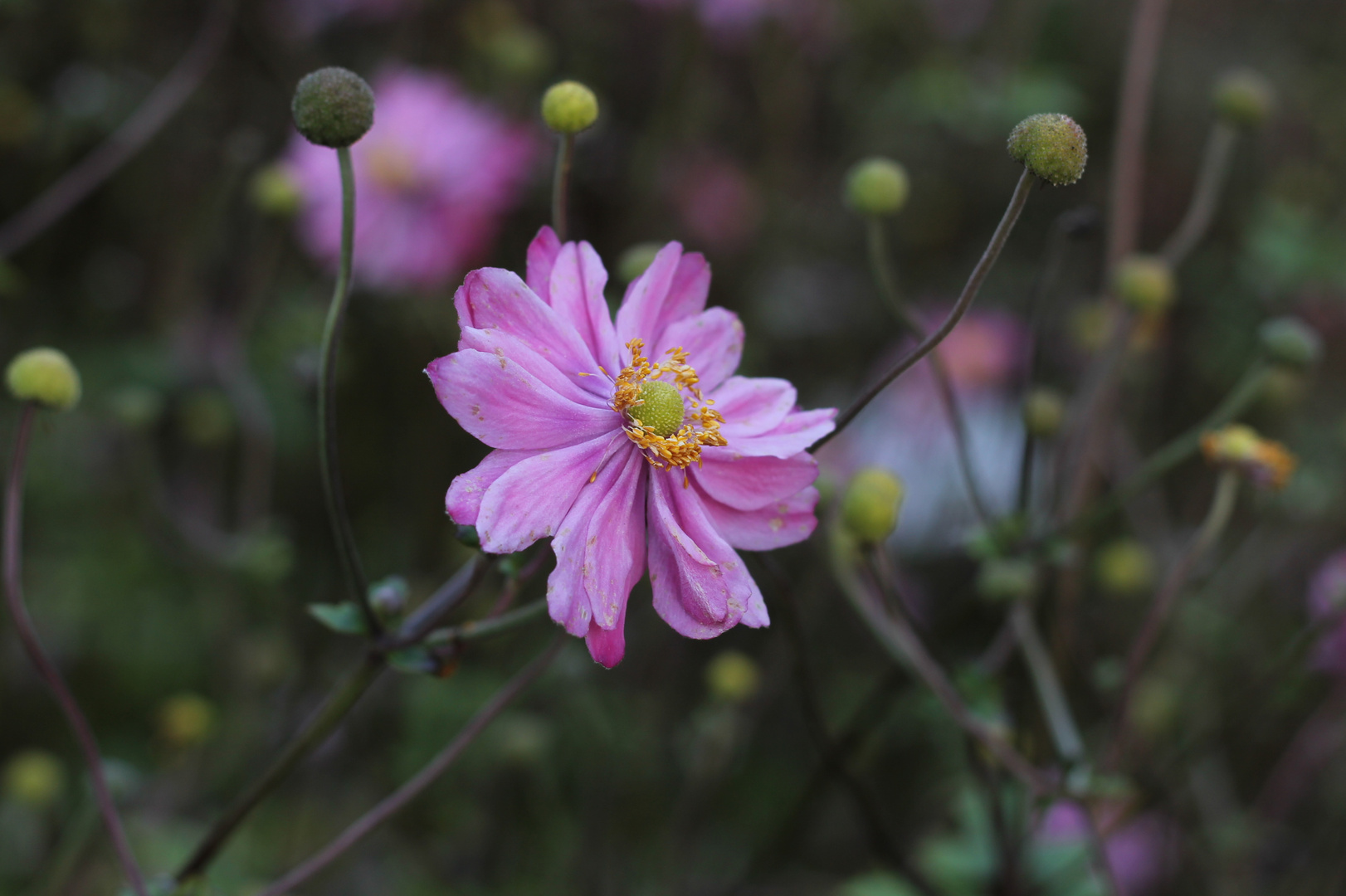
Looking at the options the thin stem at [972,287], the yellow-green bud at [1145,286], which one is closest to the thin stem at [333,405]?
the thin stem at [972,287]

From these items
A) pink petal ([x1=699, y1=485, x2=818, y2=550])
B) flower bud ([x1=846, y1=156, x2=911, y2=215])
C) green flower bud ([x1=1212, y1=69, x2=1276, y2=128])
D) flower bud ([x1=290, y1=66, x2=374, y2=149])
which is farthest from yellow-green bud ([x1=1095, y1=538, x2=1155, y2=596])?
flower bud ([x1=290, y1=66, x2=374, y2=149])

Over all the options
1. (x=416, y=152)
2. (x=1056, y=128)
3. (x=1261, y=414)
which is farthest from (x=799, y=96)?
(x=1056, y=128)

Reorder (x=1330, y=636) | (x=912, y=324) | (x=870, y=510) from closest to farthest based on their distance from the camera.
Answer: (x=870, y=510) → (x=912, y=324) → (x=1330, y=636)

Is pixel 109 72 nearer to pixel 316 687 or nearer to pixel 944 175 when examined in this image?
pixel 316 687

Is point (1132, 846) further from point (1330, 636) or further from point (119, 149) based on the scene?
point (119, 149)

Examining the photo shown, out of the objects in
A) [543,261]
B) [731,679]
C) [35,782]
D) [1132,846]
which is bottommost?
[1132,846]

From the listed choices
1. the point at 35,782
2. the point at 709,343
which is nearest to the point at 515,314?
the point at 709,343
